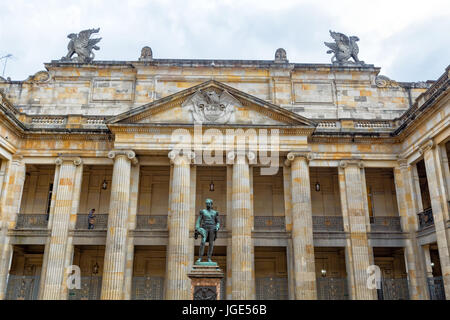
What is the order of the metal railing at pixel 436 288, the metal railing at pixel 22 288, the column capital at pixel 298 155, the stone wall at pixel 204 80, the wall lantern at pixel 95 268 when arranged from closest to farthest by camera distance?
the metal railing at pixel 436 288 → the metal railing at pixel 22 288 → the column capital at pixel 298 155 → the wall lantern at pixel 95 268 → the stone wall at pixel 204 80

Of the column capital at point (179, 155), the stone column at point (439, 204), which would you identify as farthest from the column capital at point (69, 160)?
the stone column at point (439, 204)

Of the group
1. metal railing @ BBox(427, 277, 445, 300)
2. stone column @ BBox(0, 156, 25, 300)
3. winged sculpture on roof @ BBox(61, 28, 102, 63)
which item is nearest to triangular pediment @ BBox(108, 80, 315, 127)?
stone column @ BBox(0, 156, 25, 300)

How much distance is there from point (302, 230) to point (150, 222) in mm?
6949

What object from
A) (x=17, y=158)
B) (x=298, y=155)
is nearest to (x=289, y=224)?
(x=298, y=155)

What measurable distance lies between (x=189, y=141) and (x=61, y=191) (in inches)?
237

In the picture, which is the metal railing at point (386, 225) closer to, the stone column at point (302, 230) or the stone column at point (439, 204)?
the stone column at point (439, 204)

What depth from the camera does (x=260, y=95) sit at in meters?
20.7

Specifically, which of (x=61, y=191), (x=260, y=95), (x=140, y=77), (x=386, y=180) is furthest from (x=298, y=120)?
(x=61, y=191)

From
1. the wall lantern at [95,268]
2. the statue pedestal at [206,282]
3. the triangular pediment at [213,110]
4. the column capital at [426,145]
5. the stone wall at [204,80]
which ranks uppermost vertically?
the stone wall at [204,80]

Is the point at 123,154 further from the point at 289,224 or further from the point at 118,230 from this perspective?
the point at 289,224

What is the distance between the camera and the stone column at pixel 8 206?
17141mm

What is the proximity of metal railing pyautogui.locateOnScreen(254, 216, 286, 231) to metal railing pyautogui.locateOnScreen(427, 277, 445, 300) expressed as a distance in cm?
623

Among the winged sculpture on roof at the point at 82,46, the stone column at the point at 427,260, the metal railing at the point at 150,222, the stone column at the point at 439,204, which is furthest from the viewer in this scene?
the winged sculpture on roof at the point at 82,46

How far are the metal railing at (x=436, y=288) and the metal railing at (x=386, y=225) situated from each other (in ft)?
8.25
